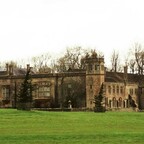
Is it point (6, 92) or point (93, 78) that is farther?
point (6, 92)

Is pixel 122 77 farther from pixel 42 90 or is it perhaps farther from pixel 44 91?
pixel 42 90

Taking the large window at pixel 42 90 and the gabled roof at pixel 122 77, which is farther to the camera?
the gabled roof at pixel 122 77

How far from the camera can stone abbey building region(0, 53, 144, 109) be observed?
93250 mm

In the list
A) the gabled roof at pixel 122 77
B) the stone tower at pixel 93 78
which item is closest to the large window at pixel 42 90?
the stone tower at pixel 93 78

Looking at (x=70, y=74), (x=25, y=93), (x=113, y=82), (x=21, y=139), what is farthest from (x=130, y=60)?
(x=21, y=139)

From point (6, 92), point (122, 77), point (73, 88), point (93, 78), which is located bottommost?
point (6, 92)

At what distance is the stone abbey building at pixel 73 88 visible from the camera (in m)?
93.2

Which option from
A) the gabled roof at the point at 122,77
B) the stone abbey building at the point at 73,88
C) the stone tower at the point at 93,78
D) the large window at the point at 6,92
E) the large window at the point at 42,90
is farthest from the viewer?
the gabled roof at the point at 122,77

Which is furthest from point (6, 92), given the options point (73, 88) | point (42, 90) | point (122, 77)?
point (122, 77)

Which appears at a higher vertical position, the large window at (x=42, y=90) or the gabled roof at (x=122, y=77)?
the gabled roof at (x=122, y=77)

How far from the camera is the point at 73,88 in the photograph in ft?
311

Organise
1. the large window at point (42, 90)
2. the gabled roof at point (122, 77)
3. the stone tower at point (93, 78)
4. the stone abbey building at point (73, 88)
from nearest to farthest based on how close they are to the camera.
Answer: the stone tower at point (93, 78) < the stone abbey building at point (73, 88) < the large window at point (42, 90) < the gabled roof at point (122, 77)

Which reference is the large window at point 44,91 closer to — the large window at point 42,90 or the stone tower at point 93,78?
the large window at point 42,90

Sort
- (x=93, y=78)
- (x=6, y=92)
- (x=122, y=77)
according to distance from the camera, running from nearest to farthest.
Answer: (x=93, y=78)
(x=6, y=92)
(x=122, y=77)
